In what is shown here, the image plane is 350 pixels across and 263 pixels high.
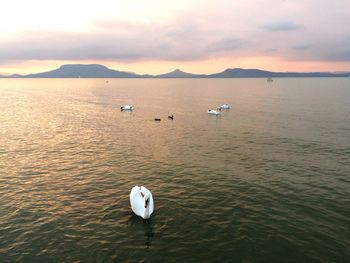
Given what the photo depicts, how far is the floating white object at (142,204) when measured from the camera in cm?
2739

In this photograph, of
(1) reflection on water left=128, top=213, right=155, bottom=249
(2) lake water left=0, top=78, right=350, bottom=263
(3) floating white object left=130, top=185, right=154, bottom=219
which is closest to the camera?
(2) lake water left=0, top=78, right=350, bottom=263

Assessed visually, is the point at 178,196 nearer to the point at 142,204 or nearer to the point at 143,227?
the point at 142,204

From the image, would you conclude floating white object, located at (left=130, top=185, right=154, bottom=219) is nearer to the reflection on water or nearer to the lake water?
the reflection on water

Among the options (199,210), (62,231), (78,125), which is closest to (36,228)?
(62,231)

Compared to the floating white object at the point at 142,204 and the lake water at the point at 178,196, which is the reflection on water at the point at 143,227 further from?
the floating white object at the point at 142,204

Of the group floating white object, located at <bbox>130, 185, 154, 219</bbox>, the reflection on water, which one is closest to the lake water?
the reflection on water

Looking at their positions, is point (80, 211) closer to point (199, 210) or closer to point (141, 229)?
point (141, 229)

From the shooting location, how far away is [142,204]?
91.7 ft

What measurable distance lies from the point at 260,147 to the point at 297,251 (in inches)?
1216

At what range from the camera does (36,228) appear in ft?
86.1

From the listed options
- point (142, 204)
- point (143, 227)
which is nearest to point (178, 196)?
point (142, 204)

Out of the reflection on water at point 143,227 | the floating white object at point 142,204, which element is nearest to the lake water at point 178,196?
the reflection on water at point 143,227

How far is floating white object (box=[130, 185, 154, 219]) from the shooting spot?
89.9 feet

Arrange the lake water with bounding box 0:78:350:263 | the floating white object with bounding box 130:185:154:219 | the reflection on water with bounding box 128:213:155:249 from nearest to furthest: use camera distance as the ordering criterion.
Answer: the lake water with bounding box 0:78:350:263
the reflection on water with bounding box 128:213:155:249
the floating white object with bounding box 130:185:154:219
